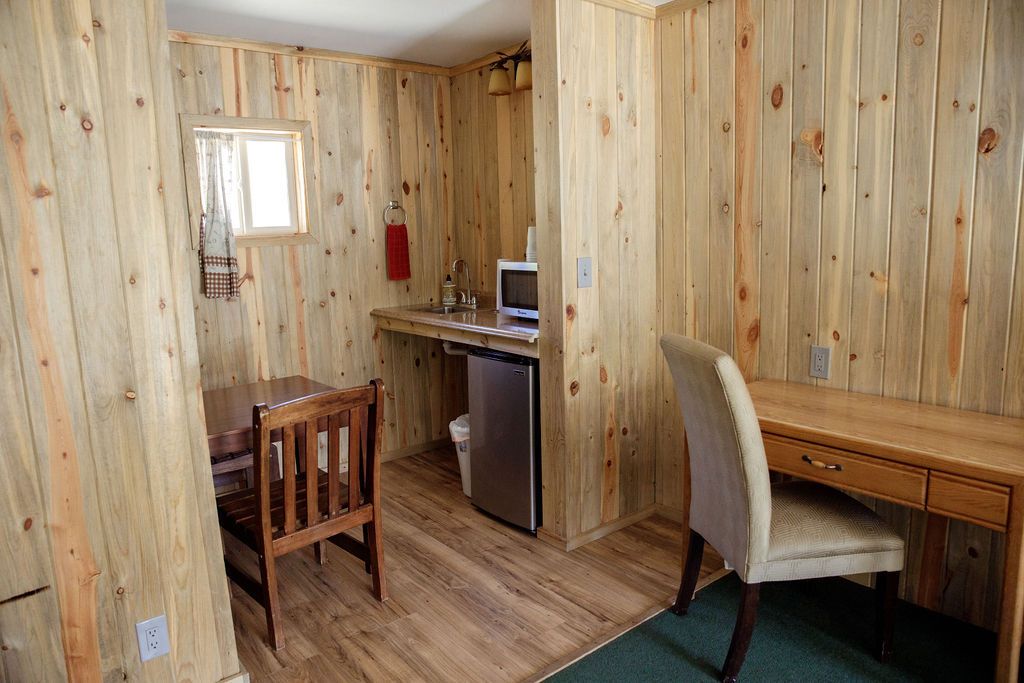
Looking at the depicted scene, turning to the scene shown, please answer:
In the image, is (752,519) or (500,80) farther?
(500,80)

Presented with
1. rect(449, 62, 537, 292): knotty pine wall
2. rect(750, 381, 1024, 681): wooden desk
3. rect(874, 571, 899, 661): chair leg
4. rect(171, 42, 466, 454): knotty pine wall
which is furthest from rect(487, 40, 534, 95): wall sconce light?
rect(874, 571, 899, 661): chair leg

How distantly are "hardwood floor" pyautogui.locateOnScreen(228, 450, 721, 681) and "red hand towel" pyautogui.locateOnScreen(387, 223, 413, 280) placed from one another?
1468 millimetres

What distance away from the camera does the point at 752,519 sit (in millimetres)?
2051

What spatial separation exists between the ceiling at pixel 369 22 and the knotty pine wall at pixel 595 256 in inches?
16.6

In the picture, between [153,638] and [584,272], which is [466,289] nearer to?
[584,272]

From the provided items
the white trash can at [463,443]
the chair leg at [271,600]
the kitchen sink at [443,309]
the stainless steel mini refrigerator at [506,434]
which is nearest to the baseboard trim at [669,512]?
the stainless steel mini refrigerator at [506,434]

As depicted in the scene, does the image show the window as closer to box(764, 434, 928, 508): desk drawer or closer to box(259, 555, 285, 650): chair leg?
box(259, 555, 285, 650): chair leg

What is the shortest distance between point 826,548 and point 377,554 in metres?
1.57

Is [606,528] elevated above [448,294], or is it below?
below

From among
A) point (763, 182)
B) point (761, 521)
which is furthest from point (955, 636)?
point (763, 182)

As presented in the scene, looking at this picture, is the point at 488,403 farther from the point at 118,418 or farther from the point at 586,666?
the point at 118,418

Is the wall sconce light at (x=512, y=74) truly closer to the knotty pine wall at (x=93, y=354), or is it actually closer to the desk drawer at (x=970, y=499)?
the knotty pine wall at (x=93, y=354)

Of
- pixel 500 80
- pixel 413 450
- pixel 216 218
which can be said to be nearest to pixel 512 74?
pixel 500 80

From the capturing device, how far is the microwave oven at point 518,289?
339 centimetres
